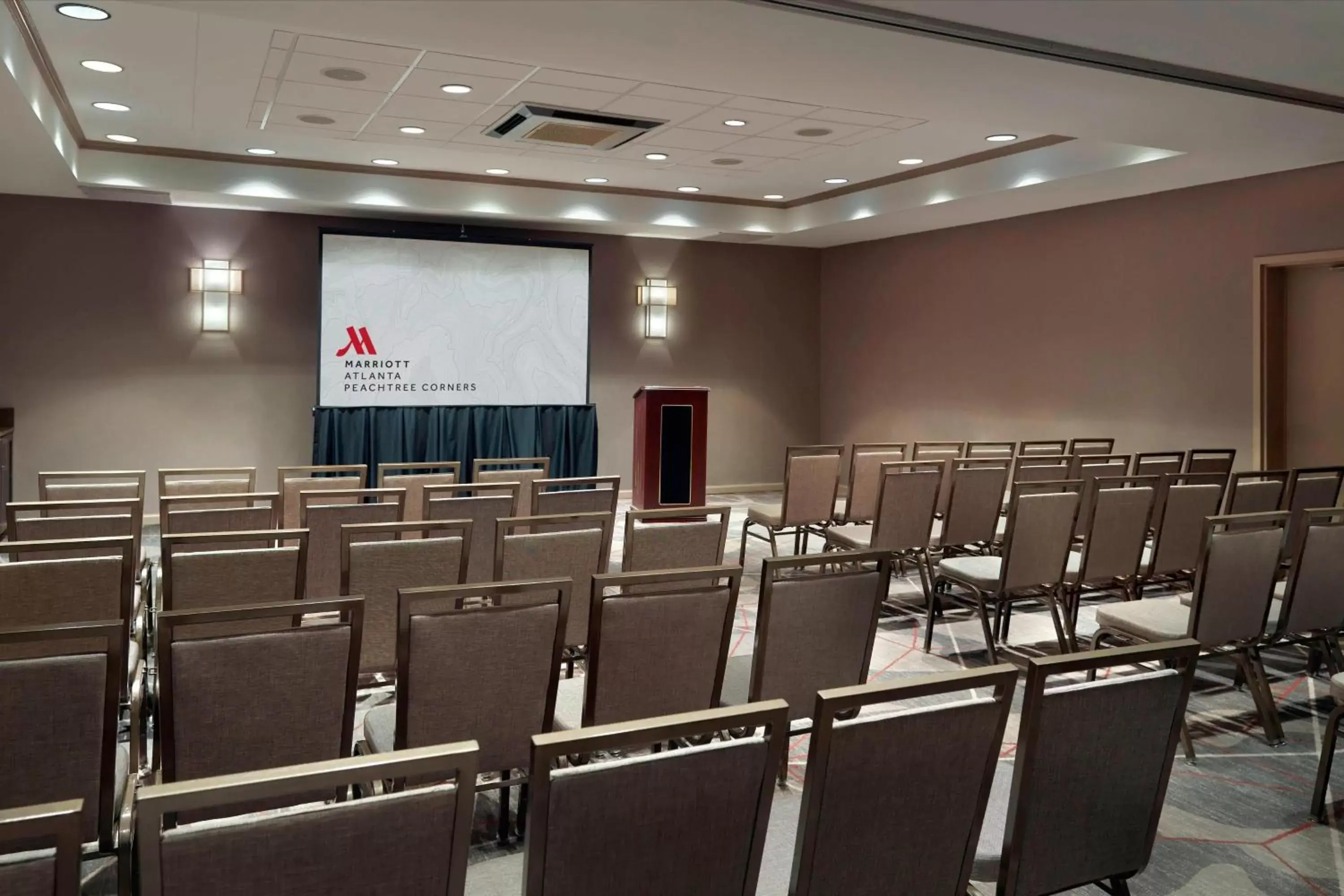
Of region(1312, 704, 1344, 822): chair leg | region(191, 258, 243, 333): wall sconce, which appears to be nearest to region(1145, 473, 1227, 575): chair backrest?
region(1312, 704, 1344, 822): chair leg

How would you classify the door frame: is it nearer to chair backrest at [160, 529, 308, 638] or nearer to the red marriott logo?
chair backrest at [160, 529, 308, 638]

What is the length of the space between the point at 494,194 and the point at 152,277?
3.33 meters

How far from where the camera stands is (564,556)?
3752 mm

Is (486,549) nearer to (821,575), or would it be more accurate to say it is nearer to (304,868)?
(821,575)

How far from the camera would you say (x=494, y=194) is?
10008 millimetres

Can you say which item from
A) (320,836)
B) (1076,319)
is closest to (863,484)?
(1076,319)

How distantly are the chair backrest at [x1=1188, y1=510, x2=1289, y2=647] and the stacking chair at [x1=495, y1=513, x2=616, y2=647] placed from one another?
2.22 metres

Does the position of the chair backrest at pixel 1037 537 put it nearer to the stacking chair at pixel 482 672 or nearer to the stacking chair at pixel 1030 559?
the stacking chair at pixel 1030 559

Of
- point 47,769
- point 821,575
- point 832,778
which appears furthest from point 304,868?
point 821,575

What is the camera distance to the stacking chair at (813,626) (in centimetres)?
294

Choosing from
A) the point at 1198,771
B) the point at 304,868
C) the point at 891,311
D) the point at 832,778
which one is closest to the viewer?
the point at 304,868

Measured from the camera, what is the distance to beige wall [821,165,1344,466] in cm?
790

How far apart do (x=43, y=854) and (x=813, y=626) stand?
2.18m

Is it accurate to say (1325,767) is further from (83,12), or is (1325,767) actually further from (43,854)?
(83,12)
